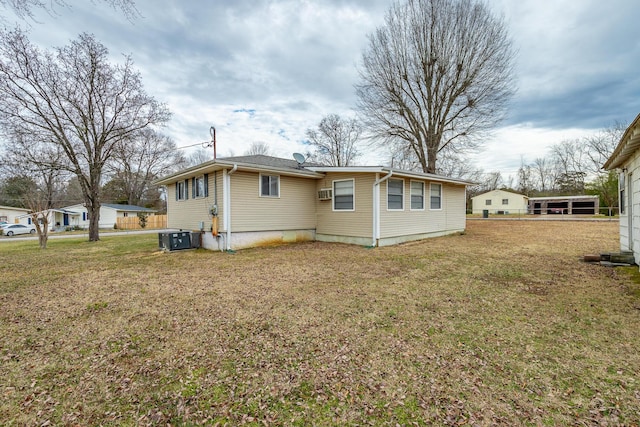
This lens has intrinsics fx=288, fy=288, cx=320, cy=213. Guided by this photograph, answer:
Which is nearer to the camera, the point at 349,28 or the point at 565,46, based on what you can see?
the point at 565,46

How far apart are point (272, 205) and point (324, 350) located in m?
7.56

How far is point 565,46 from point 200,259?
1382 cm

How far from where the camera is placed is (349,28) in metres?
11.2

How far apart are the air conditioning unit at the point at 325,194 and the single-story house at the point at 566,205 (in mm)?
29930

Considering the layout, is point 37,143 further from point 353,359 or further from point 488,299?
point 488,299

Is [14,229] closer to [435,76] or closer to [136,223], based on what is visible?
[136,223]

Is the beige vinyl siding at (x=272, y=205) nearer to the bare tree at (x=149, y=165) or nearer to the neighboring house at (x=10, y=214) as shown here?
the bare tree at (x=149, y=165)

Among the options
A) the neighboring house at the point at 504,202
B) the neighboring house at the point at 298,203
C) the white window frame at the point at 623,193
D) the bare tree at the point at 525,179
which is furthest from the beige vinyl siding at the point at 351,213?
the bare tree at the point at 525,179

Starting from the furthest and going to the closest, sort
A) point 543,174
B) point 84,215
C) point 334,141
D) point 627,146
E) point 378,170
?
point 543,174
point 84,215
point 334,141
point 378,170
point 627,146

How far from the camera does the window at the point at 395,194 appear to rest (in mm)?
10094

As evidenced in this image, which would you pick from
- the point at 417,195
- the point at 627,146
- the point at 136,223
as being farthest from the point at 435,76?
the point at 136,223

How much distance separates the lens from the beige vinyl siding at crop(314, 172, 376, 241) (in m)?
9.66

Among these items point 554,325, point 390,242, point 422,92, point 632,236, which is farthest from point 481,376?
point 422,92

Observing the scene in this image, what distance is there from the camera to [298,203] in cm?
1072
